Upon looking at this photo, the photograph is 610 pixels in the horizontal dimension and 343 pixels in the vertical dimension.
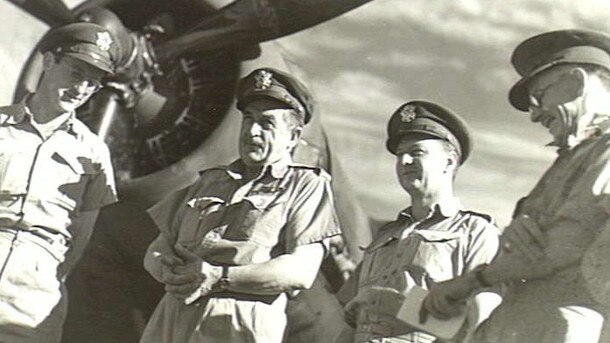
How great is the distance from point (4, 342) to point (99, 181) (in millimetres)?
584

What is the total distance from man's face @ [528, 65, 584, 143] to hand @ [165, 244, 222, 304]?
37.1 inches

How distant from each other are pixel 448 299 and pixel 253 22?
281 centimetres

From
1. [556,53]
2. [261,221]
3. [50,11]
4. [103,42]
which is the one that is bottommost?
[261,221]

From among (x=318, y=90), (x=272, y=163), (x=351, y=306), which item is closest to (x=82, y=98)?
(x=272, y=163)

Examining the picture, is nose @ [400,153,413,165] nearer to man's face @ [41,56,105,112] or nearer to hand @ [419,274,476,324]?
hand @ [419,274,476,324]

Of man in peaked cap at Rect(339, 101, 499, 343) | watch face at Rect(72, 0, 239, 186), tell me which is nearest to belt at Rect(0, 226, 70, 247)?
man in peaked cap at Rect(339, 101, 499, 343)

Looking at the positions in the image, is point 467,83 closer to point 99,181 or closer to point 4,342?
point 99,181

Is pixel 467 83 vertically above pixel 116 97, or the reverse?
pixel 467 83

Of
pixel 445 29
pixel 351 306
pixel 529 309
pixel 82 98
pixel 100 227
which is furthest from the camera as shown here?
pixel 445 29

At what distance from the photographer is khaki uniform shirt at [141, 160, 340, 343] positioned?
321cm

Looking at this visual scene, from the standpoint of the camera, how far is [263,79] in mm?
3482

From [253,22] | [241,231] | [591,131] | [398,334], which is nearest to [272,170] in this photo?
[241,231]

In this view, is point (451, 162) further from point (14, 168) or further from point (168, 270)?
point (14, 168)

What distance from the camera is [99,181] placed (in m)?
3.73
